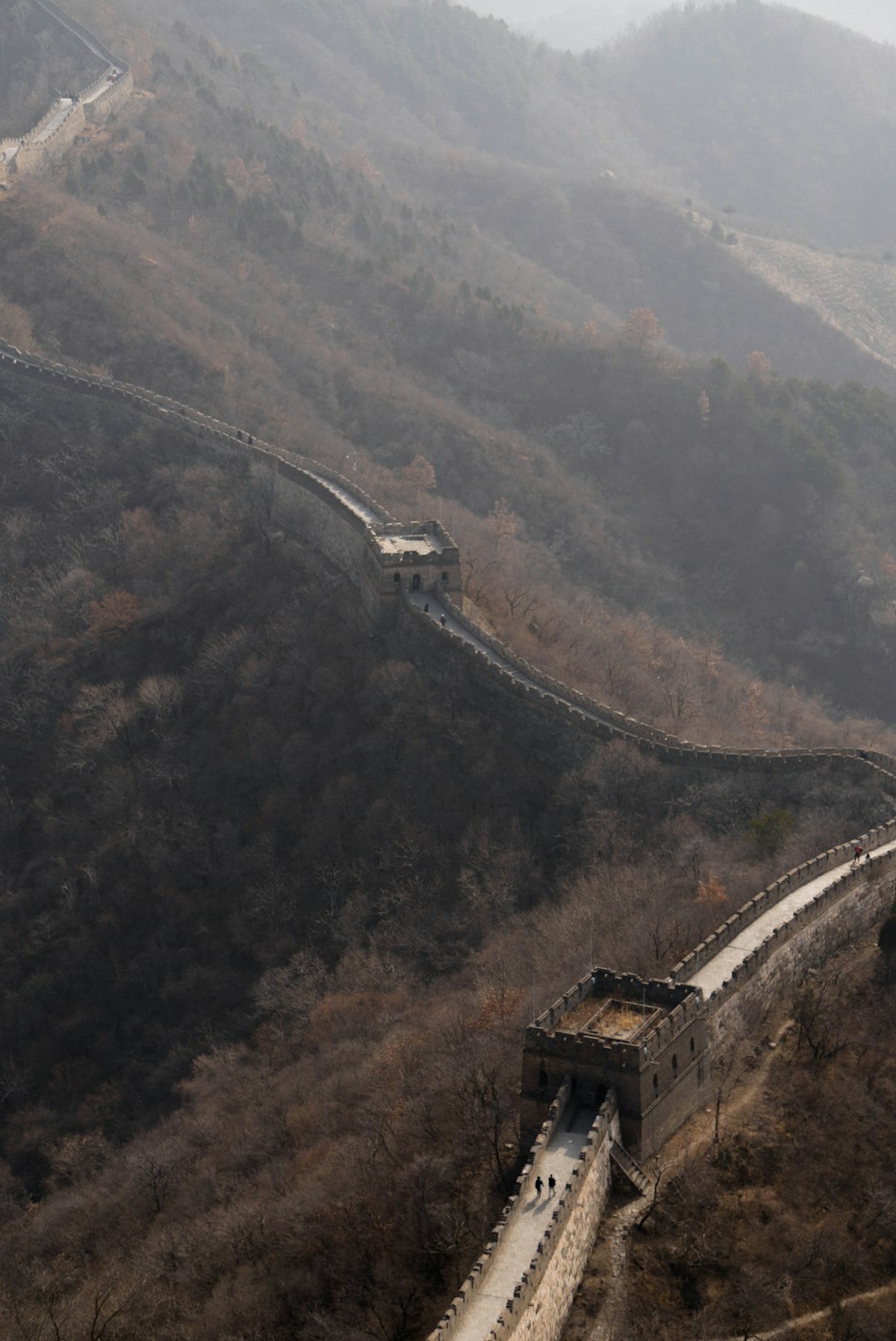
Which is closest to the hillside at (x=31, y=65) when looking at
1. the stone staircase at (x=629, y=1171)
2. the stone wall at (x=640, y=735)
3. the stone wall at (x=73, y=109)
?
the stone wall at (x=73, y=109)

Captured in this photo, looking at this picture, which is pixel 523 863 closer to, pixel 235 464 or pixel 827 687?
pixel 235 464

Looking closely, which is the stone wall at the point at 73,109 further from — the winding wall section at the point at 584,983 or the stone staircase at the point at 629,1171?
the stone staircase at the point at 629,1171

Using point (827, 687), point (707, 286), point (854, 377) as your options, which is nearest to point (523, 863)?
point (827, 687)

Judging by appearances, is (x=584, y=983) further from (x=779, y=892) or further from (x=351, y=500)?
(x=351, y=500)

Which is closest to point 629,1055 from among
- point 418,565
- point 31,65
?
point 418,565

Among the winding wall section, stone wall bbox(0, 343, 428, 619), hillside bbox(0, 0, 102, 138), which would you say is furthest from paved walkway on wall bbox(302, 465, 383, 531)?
hillside bbox(0, 0, 102, 138)

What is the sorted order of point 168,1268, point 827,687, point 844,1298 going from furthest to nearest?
point 827,687 < point 168,1268 < point 844,1298

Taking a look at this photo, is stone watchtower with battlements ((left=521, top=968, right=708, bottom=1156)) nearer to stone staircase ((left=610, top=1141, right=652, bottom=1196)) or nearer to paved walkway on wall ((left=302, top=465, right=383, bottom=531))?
stone staircase ((left=610, top=1141, right=652, bottom=1196))

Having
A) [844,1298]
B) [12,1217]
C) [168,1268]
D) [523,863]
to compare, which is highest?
[844,1298]
